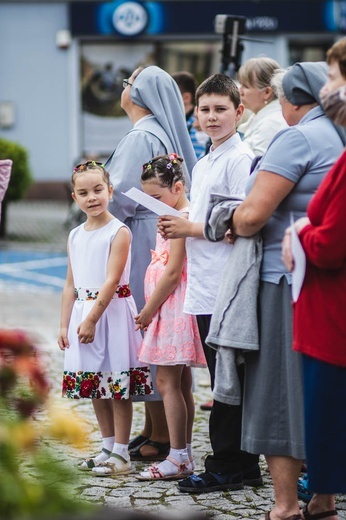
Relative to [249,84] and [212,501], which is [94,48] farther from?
[212,501]

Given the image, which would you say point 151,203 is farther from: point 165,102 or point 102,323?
point 165,102

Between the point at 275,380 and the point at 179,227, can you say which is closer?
the point at 275,380

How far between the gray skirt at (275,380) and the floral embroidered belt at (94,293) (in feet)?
4.24

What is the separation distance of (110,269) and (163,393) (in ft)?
2.25

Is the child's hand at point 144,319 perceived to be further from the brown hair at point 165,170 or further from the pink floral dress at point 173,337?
the brown hair at point 165,170

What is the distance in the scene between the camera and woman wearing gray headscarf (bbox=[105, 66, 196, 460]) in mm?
5641

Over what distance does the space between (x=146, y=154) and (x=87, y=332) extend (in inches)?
42.7

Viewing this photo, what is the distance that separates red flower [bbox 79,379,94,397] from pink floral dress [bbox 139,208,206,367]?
29 cm

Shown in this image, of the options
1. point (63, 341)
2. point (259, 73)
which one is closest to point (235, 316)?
point (63, 341)

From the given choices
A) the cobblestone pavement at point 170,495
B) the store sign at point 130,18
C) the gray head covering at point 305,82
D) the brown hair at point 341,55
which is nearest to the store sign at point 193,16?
the store sign at point 130,18

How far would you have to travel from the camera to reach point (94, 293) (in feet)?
17.4

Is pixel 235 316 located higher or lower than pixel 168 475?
higher

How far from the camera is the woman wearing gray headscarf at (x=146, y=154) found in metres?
5.64

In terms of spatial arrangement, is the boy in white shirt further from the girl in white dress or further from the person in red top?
the person in red top
